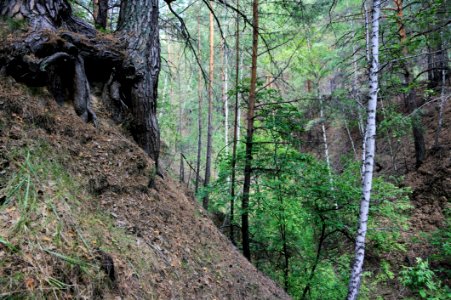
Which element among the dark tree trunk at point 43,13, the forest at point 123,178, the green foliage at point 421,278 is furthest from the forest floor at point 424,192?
the dark tree trunk at point 43,13

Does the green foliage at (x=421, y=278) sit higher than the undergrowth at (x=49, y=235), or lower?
lower

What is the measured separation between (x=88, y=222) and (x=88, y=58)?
278 centimetres

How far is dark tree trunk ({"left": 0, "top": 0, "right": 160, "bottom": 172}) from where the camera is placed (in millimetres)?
3443

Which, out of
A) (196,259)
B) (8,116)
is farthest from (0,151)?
(196,259)

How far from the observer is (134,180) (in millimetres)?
3943

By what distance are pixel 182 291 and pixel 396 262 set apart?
966 centimetres

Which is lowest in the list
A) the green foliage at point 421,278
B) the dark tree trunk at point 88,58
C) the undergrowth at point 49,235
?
the green foliage at point 421,278

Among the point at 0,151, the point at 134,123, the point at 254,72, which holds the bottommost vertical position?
the point at 0,151

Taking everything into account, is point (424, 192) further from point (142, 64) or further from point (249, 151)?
point (142, 64)

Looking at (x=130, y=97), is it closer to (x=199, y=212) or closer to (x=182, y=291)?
(x=199, y=212)

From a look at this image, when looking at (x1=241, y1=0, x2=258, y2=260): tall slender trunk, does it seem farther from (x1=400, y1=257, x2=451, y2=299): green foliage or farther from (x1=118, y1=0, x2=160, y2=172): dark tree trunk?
(x1=400, y1=257, x2=451, y2=299): green foliage

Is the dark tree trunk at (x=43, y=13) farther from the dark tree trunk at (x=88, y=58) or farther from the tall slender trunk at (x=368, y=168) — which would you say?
the tall slender trunk at (x=368, y=168)

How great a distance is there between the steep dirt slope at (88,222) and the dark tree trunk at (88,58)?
286 mm

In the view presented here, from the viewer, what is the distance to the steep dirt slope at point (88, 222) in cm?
188
